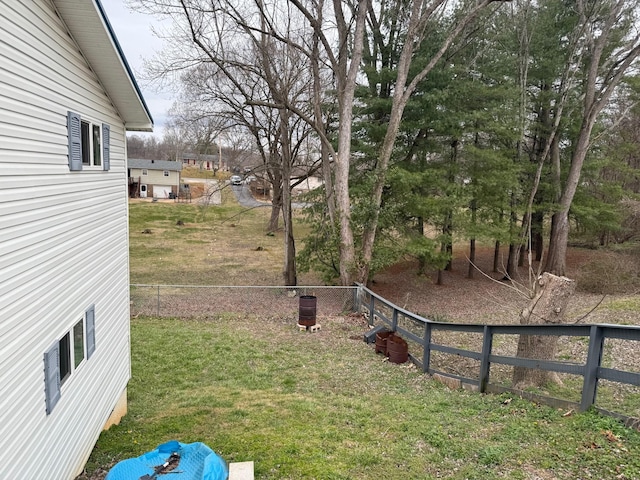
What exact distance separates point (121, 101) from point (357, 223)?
9.49 meters

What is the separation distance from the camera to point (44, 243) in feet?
13.2

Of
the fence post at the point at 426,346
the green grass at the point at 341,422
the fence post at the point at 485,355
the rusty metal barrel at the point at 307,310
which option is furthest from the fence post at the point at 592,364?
the rusty metal barrel at the point at 307,310

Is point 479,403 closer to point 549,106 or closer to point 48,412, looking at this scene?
point 48,412

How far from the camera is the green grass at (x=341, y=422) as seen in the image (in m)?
4.37

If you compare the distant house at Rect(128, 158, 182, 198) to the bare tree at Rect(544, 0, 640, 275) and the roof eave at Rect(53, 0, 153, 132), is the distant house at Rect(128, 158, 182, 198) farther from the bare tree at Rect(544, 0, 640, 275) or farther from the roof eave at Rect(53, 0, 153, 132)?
the roof eave at Rect(53, 0, 153, 132)

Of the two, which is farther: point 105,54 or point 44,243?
point 105,54

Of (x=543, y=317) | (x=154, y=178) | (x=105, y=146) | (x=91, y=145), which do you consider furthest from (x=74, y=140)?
(x=154, y=178)

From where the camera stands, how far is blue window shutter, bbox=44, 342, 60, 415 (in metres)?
4.04

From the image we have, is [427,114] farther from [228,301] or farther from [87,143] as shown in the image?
[87,143]

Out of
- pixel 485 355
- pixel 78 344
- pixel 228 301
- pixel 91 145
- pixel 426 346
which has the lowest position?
pixel 228 301

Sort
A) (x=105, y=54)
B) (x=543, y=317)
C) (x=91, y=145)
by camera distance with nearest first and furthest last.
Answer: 1. (x=105, y=54)
2. (x=91, y=145)
3. (x=543, y=317)

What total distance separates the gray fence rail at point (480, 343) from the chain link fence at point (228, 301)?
0.10ft

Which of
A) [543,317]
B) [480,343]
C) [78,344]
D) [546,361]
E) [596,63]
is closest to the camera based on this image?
[78,344]

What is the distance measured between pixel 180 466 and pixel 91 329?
2.16 metres
